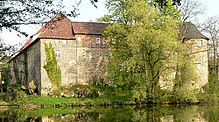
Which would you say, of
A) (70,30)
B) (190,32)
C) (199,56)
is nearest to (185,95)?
(199,56)

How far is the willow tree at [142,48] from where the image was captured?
102 ft

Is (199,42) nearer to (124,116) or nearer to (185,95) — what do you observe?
(185,95)

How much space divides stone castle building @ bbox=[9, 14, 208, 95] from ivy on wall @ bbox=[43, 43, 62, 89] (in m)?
0.39

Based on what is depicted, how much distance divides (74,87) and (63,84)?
2315 mm

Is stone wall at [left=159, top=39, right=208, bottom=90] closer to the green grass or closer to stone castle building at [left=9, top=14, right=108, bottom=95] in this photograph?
the green grass

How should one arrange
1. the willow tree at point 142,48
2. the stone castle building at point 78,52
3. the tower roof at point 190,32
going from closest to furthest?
the willow tree at point 142,48
the stone castle building at point 78,52
the tower roof at point 190,32

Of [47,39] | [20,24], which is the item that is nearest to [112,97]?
[47,39]

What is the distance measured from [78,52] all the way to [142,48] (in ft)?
38.1

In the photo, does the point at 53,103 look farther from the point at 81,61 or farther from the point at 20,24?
the point at 20,24

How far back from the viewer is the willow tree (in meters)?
31.2

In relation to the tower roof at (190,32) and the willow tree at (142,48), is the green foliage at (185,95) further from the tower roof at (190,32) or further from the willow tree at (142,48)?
the tower roof at (190,32)

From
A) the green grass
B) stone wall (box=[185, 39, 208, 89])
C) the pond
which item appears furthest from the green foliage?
stone wall (box=[185, 39, 208, 89])

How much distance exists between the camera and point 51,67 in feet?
129

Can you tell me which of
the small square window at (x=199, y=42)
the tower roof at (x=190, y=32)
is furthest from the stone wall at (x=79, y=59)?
the small square window at (x=199, y=42)
